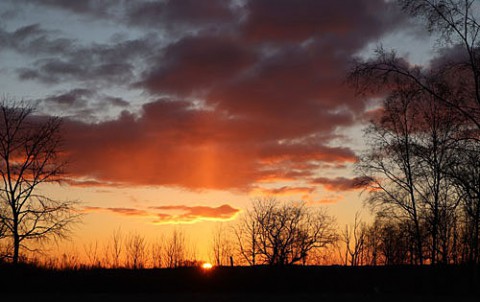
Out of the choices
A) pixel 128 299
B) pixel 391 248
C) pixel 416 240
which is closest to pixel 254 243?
pixel 391 248

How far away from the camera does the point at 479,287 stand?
1158 inches

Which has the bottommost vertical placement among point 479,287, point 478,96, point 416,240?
point 479,287

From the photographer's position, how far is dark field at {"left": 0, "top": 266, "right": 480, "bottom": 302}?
76.8 ft

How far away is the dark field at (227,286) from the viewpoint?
23420 mm

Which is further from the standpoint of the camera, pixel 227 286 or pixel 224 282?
pixel 224 282

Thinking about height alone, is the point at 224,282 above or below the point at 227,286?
above

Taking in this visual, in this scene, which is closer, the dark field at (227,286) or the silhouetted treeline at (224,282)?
the dark field at (227,286)

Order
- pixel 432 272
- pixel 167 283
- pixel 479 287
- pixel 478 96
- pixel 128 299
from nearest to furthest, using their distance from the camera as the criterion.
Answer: pixel 478 96 < pixel 128 299 < pixel 167 283 < pixel 479 287 < pixel 432 272

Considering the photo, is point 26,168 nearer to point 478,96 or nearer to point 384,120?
point 384,120

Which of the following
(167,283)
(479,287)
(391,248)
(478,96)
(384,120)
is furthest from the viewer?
(391,248)

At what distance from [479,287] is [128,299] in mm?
17796

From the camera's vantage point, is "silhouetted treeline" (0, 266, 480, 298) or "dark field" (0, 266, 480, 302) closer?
"dark field" (0, 266, 480, 302)

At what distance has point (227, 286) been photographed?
26703mm

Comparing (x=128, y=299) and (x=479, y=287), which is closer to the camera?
(x=128, y=299)
